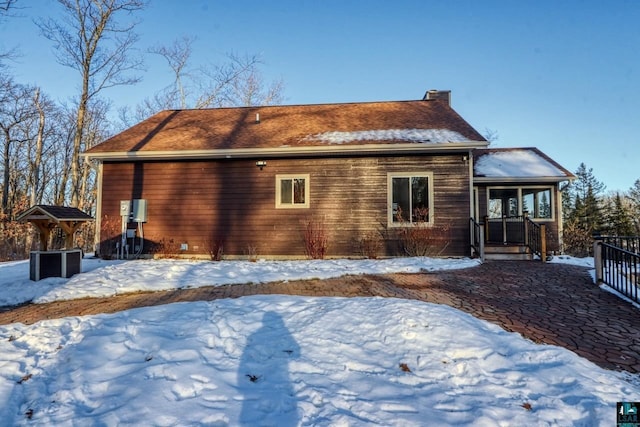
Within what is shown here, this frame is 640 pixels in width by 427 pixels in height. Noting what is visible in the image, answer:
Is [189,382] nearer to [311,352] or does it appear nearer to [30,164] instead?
[311,352]

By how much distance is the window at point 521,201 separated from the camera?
11.2 m

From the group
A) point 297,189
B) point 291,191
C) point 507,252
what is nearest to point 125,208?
point 291,191

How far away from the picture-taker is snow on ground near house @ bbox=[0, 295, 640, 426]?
2.20 metres

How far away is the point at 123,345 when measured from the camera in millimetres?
3201

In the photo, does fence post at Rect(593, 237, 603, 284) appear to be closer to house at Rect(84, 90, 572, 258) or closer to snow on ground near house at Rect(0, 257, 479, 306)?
snow on ground near house at Rect(0, 257, 479, 306)

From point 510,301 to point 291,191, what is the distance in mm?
6504

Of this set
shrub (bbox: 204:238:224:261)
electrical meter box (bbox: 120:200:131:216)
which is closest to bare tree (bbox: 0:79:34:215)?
electrical meter box (bbox: 120:200:131:216)

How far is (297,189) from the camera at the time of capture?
32.1ft

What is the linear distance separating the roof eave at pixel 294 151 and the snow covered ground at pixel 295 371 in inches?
228

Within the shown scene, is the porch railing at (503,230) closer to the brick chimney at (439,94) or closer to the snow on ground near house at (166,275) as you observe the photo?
the snow on ground near house at (166,275)

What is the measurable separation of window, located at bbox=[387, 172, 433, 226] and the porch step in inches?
76.4

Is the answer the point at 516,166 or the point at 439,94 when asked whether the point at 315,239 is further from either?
the point at 439,94

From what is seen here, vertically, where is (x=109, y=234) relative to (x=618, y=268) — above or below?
above

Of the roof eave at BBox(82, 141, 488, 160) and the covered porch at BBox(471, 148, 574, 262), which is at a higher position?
the roof eave at BBox(82, 141, 488, 160)
